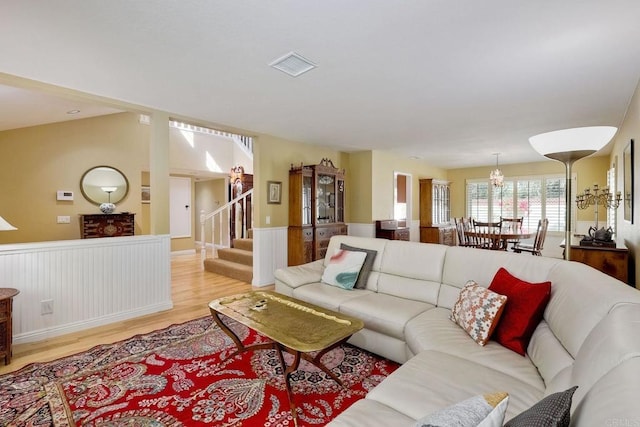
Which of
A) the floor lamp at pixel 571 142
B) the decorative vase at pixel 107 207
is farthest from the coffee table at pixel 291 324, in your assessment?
the decorative vase at pixel 107 207

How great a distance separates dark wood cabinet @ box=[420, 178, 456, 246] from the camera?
779 cm

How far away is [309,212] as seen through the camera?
5312 millimetres

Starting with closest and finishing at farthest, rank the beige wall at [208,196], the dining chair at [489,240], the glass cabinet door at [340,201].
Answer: the dining chair at [489,240]
the glass cabinet door at [340,201]
the beige wall at [208,196]

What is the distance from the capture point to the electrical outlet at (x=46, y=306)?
9.64 ft

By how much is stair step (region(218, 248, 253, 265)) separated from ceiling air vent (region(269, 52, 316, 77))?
366 cm

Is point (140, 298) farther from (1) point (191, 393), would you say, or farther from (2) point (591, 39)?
(2) point (591, 39)

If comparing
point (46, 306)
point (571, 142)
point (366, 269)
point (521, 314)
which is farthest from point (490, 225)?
point (46, 306)

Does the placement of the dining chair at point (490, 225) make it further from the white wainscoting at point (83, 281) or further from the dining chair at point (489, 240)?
the white wainscoting at point (83, 281)

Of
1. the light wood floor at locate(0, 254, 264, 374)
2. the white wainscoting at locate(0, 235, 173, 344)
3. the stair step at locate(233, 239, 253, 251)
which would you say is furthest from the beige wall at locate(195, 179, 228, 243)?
the white wainscoting at locate(0, 235, 173, 344)

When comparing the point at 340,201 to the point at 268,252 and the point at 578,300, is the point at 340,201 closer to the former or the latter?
the point at 268,252

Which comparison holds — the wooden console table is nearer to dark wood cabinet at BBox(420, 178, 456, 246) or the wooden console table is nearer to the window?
dark wood cabinet at BBox(420, 178, 456, 246)

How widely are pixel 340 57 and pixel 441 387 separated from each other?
2.33 meters

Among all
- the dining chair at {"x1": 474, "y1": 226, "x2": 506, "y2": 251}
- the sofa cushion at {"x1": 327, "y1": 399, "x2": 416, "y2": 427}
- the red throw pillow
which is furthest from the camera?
the dining chair at {"x1": 474, "y1": 226, "x2": 506, "y2": 251}

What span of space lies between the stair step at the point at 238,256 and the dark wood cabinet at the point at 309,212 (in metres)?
0.81
